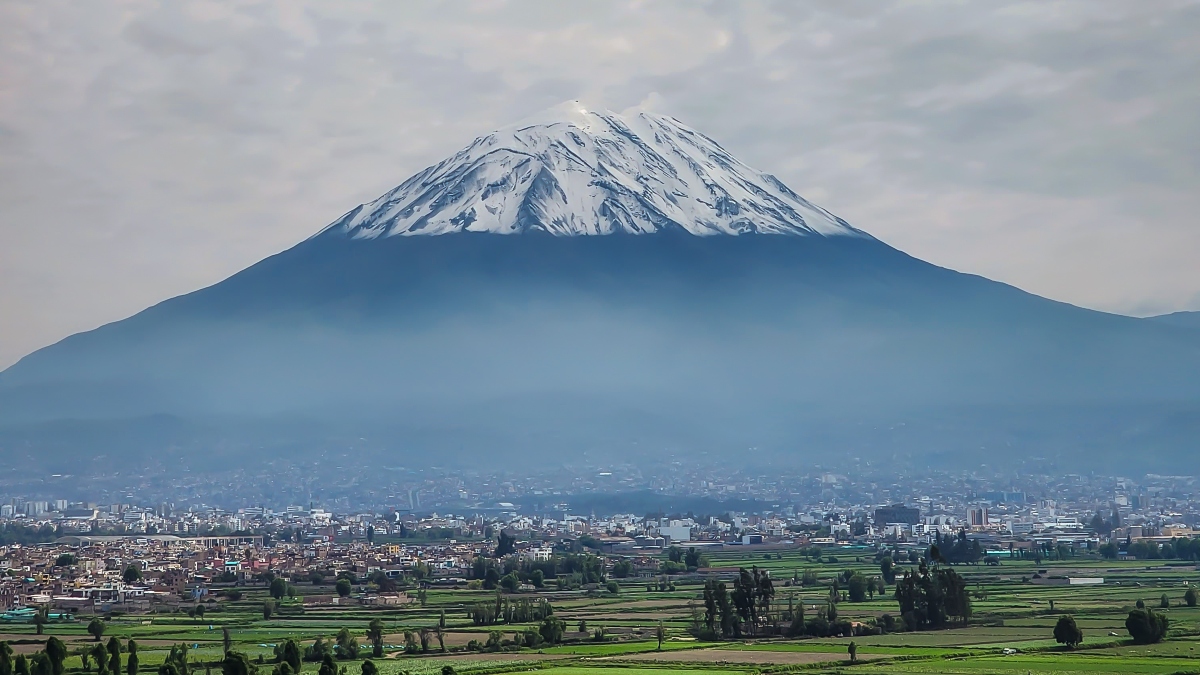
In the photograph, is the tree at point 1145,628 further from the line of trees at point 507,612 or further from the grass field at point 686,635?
the line of trees at point 507,612

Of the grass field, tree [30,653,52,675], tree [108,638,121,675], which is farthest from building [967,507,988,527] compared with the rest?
tree [30,653,52,675]

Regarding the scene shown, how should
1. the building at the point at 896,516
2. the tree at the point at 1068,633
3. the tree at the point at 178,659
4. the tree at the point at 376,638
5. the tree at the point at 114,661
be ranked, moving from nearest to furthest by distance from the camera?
the tree at the point at 178,659
the tree at the point at 114,661
the tree at the point at 1068,633
the tree at the point at 376,638
the building at the point at 896,516

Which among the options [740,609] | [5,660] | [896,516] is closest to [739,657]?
[740,609]

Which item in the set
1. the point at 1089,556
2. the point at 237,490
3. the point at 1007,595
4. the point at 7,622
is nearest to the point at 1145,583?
the point at 1007,595

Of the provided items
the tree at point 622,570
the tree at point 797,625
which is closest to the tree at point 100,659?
the tree at point 797,625

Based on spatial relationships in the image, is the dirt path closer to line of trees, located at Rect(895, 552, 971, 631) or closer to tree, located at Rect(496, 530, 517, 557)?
line of trees, located at Rect(895, 552, 971, 631)

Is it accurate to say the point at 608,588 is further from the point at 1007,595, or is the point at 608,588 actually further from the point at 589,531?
the point at 589,531

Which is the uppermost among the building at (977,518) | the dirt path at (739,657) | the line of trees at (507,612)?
the building at (977,518)

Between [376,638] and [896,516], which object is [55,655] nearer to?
[376,638]
